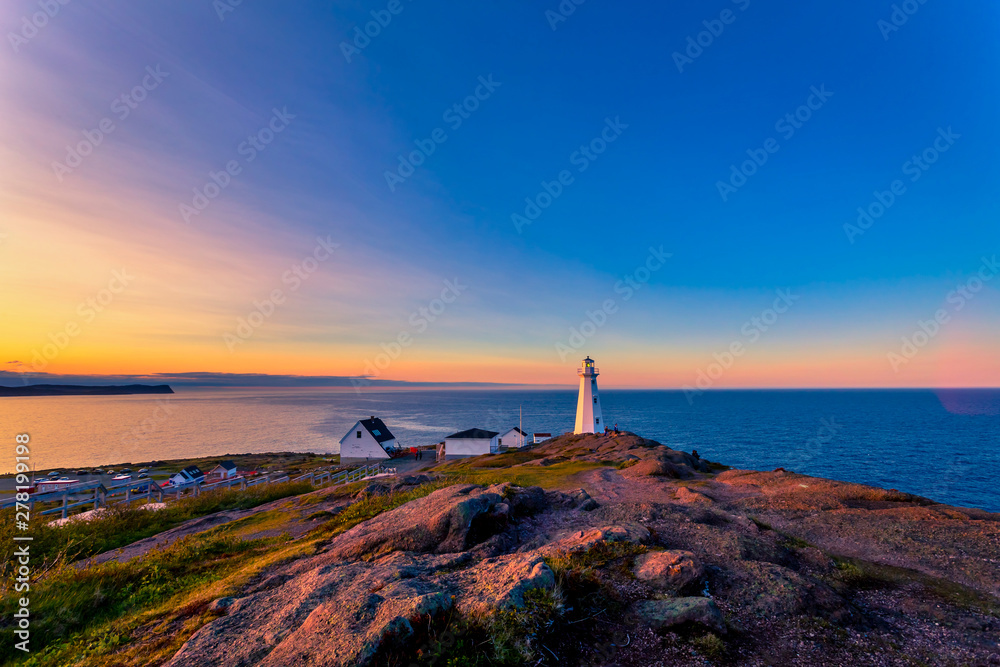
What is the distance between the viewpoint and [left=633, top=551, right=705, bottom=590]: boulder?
6945mm

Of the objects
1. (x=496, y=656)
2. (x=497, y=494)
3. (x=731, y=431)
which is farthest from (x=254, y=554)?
(x=731, y=431)

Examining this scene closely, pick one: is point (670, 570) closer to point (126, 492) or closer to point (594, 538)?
point (594, 538)

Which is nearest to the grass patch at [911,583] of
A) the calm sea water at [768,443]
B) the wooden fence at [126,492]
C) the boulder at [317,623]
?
the boulder at [317,623]

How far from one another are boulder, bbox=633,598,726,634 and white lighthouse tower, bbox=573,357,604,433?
4938 centimetres

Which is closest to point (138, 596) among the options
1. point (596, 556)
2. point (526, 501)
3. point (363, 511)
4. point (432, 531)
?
point (432, 531)

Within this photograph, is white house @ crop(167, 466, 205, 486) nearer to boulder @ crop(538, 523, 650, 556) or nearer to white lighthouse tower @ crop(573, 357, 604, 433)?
white lighthouse tower @ crop(573, 357, 604, 433)

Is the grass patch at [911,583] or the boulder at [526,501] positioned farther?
the boulder at [526,501]

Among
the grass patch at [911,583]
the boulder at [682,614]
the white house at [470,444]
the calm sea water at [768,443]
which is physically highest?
the boulder at [682,614]

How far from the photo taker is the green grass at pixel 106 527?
461 inches

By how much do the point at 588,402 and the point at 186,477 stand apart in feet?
166

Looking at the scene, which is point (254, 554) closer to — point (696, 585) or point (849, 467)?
point (696, 585)

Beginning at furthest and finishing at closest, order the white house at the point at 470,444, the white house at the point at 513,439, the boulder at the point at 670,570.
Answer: the white house at the point at 513,439, the white house at the point at 470,444, the boulder at the point at 670,570

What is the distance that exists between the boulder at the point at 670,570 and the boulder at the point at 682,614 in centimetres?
65

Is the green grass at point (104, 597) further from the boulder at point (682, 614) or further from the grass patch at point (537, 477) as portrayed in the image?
the grass patch at point (537, 477)
